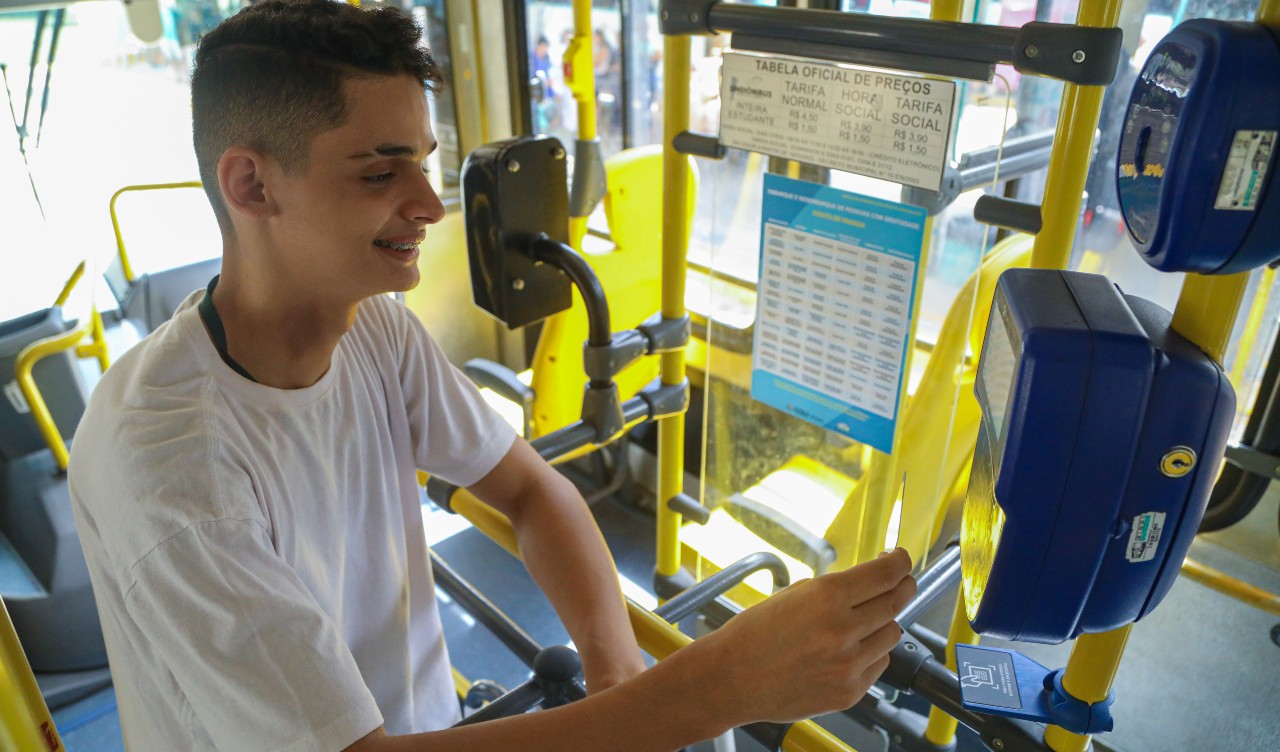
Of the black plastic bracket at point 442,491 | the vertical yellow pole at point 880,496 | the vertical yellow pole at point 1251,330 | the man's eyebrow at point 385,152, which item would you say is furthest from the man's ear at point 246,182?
the vertical yellow pole at point 1251,330

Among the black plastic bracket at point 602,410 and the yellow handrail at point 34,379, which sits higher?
the black plastic bracket at point 602,410

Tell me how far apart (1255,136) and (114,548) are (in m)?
1.05

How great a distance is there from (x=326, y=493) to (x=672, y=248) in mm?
881

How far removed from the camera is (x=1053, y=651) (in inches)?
91.8

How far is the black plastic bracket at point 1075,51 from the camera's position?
3.20 ft

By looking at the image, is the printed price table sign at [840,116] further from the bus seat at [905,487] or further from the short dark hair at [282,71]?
the short dark hair at [282,71]

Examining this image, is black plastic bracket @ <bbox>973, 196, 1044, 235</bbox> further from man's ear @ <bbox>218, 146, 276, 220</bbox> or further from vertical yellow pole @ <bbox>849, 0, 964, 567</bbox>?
man's ear @ <bbox>218, 146, 276, 220</bbox>

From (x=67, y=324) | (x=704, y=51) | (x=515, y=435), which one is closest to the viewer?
(x=515, y=435)

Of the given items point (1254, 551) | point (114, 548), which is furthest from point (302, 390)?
point (1254, 551)

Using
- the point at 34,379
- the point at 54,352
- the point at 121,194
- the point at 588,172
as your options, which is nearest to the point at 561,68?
the point at 588,172

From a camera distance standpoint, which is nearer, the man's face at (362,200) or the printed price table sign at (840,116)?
the man's face at (362,200)

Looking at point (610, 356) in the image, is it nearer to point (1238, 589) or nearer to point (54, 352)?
point (1238, 589)

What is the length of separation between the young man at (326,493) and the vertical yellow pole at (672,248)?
545 mm

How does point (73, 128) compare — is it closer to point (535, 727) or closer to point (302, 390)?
point (302, 390)
